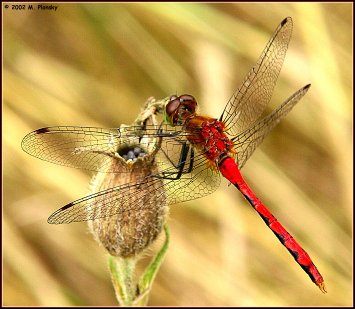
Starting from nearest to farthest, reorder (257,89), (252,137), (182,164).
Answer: (182,164)
(252,137)
(257,89)

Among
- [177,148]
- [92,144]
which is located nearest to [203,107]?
[177,148]

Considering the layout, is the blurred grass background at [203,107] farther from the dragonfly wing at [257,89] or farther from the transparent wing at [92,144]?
the transparent wing at [92,144]

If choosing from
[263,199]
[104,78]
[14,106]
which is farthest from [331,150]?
[14,106]

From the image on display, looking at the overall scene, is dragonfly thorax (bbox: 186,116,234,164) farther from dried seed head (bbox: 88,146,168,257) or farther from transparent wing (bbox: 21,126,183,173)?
dried seed head (bbox: 88,146,168,257)

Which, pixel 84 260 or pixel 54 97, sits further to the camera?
pixel 84 260

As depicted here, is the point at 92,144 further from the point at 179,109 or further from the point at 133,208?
the point at 179,109

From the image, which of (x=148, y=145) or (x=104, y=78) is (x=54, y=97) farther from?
(x=148, y=145)
